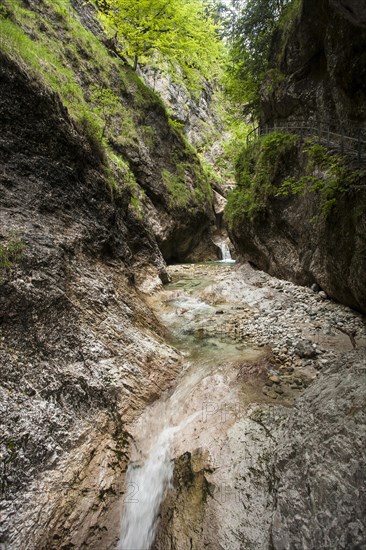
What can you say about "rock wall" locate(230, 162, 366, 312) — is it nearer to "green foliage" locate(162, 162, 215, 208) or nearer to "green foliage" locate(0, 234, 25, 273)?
"green foliage" locate(162, 162, 215, 208)

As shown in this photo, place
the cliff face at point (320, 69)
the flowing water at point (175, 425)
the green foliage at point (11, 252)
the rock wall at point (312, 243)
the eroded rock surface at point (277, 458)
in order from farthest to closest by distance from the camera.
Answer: the cliff face at point (320, 69)
the rock wall at point (312, 243)
the green foliage at point (11, 252)
the flowing water at point (175, 425)
the eroded rock surface at point (277, 458)

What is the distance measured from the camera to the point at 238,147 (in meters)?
28.9

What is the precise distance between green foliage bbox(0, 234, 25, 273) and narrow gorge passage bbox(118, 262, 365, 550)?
148 inches

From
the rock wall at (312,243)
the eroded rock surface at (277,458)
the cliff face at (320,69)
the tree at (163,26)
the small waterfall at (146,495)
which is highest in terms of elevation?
the tree at (163,26)

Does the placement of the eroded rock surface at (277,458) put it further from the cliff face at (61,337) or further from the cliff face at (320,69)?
the cliff face at (320,69)

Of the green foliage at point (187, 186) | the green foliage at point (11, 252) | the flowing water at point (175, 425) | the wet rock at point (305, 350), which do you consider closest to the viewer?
the flowing water at point (175, 425)

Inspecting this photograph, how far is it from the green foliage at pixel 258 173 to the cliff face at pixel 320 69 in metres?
1.41

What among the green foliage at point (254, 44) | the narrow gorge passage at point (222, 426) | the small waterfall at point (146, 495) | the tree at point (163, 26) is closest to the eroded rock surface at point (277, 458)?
the narrow gorge passage at point (222, 426)

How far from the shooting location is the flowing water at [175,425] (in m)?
4.36

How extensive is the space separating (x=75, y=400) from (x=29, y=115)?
673 cm

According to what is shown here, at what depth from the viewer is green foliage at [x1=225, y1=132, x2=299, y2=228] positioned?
40.3ft

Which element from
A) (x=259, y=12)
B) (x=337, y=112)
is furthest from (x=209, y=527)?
(x=259, y=12)

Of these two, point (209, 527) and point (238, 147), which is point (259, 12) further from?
point (209, 527)

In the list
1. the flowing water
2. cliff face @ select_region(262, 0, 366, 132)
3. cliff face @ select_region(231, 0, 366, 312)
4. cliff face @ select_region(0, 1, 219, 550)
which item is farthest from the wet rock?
cliff face @ select_region(262, 0, 366, 132)
